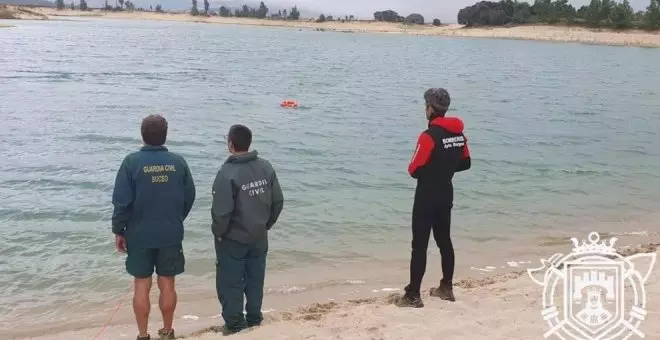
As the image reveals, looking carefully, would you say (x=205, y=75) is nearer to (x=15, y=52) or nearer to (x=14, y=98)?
(x=14, y=98)

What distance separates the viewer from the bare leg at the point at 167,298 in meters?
6.46

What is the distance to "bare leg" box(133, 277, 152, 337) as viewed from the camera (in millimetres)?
6367

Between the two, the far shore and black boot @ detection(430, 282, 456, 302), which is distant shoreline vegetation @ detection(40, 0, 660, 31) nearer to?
the far shore

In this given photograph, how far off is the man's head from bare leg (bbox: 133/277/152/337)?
10.8 feet

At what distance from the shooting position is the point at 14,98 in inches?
1052

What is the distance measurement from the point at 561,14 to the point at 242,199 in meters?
133

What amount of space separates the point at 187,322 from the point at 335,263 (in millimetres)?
2889

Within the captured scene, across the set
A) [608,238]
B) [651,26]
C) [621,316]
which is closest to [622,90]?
[608,238]

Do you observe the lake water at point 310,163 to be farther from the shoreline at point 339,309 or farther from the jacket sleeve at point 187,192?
the jacket sleeve at point 187,192

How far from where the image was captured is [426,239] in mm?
7074

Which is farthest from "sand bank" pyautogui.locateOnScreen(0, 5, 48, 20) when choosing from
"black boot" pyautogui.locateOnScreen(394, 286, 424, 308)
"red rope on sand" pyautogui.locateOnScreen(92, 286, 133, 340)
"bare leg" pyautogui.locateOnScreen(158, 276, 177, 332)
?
"black boot" pyautogui.locateOnScreen(394, 286, 424, 308)

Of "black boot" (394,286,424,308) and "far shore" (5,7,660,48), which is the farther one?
"far shore" (5,7,660,48)

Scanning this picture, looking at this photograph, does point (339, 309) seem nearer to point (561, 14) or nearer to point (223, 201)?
point (223, 201)

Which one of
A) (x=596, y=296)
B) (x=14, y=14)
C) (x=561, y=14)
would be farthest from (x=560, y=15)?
(x=596, y=296)
